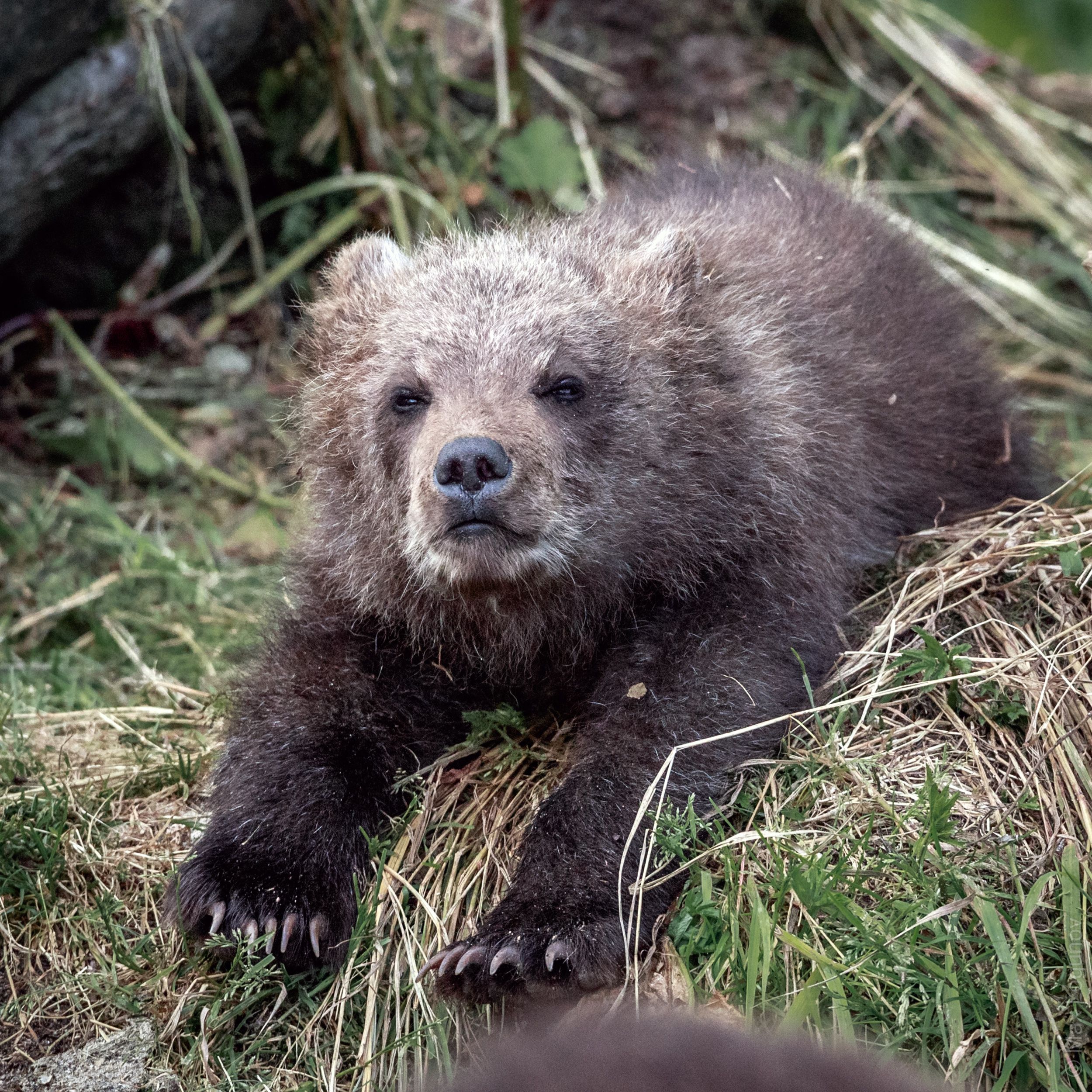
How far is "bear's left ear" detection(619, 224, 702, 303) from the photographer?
430cm

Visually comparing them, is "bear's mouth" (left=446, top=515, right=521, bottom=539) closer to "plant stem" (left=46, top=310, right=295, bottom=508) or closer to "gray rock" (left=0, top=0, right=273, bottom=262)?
"plant stem" (left=46, top=310, right=295, bottom=508)

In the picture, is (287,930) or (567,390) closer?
(287,930)

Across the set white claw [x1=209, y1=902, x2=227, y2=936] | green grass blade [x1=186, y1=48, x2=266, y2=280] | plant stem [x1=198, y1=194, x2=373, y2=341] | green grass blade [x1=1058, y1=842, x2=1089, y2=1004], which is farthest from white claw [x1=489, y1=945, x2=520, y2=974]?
plant stem [x1=198, y1=194, x2=373, y2=341]

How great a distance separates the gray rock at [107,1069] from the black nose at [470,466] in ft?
5.49

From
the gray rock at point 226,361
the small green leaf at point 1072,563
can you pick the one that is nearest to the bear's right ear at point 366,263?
the small green leaf at point 1072,563

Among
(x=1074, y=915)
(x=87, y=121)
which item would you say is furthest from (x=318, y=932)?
(x=87, y=121)

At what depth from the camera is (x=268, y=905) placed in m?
3.76

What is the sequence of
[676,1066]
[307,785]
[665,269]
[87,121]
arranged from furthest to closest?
[87,121]
[665,269]
[307,785]
[676,1066]

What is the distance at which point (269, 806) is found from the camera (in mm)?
A: 3926

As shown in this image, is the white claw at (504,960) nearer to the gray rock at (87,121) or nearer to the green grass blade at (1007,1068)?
the green grass blade at (1007,1068)

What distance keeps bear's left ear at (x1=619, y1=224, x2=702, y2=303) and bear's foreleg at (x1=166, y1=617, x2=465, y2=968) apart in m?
1.43

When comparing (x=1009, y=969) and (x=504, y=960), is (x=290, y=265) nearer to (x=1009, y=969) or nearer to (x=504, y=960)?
(x=504, y=960)

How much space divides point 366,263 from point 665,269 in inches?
41.8

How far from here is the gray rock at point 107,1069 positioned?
3.50 metres
